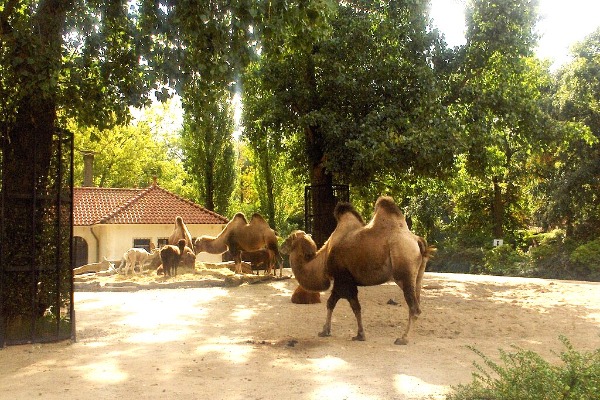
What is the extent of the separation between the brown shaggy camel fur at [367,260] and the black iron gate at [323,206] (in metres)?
8.74

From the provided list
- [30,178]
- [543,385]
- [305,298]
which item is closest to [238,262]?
[305,298]

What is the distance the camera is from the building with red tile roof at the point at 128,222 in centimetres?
3072

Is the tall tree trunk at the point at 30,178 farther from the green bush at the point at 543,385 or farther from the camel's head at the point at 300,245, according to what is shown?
the green bush at the point at 543,385

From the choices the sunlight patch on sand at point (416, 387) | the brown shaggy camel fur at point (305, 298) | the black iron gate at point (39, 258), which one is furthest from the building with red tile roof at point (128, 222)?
the sunlight patch on sand at point (416, 387)

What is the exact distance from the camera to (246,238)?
72.0ft

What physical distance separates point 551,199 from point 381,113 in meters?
15.6

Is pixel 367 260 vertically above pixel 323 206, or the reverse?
pixel 323 206

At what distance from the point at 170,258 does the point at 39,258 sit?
10.7m

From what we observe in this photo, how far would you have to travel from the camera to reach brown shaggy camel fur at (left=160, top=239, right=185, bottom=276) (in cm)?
2056

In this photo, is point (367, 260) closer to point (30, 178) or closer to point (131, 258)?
point (30, 178)

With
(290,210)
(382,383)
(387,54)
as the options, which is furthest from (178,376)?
(290,210)

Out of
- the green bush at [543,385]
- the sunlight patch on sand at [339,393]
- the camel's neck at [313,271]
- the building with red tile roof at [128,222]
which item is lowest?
the sunlight patch on sand at [339,393]

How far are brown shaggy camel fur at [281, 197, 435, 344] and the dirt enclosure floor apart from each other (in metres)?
0.69

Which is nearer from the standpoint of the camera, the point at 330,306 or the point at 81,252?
the point at 330,306
